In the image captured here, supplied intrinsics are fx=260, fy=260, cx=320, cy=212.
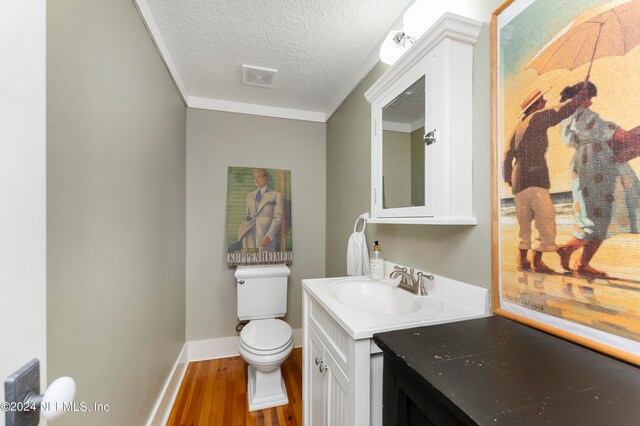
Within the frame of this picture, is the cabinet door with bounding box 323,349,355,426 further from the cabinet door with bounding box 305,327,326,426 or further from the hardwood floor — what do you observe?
the hardwood floor

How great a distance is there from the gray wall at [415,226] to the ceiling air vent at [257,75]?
640mm

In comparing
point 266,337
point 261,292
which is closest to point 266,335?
point 266,337

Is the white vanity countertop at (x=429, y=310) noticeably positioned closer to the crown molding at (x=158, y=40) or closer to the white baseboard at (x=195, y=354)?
the white baseboard at (x=195, y=354)

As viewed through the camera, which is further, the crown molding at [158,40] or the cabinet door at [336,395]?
the crown molding at [158,40]

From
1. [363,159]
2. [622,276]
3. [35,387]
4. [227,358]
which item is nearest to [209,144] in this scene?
[363,159]

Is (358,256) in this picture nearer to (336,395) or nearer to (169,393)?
(336,395)

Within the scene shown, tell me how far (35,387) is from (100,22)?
3.68 ft

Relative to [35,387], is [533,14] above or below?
above

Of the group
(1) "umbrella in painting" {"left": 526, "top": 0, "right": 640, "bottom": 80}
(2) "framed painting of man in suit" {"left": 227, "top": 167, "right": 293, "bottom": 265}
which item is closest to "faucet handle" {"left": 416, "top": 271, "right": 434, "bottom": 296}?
(1) "umbrella in painting" {"left": 526, "top": 0, "right": 640, "bottom": 80}

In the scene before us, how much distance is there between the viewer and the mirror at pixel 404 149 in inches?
42.4

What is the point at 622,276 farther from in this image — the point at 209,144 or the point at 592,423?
the point at 209,144

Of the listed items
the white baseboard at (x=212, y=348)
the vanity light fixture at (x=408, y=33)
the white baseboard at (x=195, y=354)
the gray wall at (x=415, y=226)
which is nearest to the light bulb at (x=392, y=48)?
the vanity light fixture at (x=408, y=33)

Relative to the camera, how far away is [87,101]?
0.85m

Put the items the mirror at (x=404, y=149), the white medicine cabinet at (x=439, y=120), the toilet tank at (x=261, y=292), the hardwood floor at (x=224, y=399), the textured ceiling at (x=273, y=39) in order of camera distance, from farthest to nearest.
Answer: the toilet tank at (x=261, y=292), the hardwood floor at (x=224, y=399), the textured ceiling at (x=273, y=39), the mirror at (x=404, y=149), the white medicine cabinet at (x=439, y=120)
